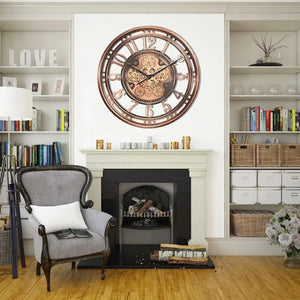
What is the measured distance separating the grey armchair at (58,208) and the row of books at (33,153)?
1.95 ft

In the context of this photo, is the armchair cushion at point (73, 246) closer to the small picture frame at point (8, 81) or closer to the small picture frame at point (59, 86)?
the small picture frame at point (59, 86)

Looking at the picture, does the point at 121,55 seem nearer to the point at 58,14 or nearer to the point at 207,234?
the point at 58,14

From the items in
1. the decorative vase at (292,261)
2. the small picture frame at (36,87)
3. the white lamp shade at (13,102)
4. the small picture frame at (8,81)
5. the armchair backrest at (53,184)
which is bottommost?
the decorative vase at (292,261)

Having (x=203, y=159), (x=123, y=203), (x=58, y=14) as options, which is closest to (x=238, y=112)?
(x=203, y=159)

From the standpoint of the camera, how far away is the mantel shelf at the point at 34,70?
4441 millimetres

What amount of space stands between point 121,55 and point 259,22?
1627mm

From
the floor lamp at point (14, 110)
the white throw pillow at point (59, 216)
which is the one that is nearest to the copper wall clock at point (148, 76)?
the floor lamp at point (14, 110)

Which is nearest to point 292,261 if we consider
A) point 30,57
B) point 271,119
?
point 271,119

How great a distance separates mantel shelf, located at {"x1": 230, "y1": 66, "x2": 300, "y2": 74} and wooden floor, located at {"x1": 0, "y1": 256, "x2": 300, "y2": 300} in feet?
7.16

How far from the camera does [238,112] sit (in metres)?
4.76

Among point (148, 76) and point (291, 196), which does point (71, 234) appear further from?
point (291, 196)

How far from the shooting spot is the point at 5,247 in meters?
3.95

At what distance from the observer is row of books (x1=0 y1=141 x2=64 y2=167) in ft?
14.6

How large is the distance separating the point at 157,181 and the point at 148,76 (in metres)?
1.21
